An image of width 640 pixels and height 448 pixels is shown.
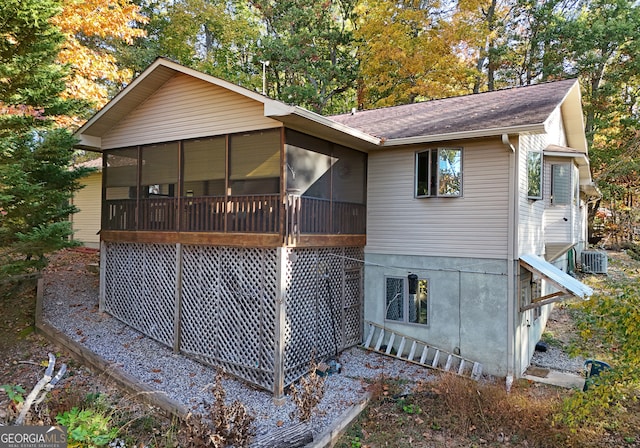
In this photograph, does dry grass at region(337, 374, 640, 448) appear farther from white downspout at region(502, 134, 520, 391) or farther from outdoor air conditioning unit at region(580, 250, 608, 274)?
outdoor air conditioning unit at region(580, 250, 608, 274)

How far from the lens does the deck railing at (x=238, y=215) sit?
334 inches

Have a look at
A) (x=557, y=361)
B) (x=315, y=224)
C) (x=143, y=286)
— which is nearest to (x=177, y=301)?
(x=143, y=286)

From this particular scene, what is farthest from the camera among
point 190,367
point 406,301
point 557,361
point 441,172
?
point 557,361

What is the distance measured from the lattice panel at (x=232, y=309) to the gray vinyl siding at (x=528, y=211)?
561cm

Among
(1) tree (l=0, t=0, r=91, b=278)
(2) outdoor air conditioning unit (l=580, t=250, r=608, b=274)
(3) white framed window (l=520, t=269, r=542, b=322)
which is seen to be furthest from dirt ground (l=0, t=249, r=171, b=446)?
(2) outdoor air conditioning unit (l=580, t=250, r=608, b=274)

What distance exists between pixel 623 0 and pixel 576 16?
8.16ft

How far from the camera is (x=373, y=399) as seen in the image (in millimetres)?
7891

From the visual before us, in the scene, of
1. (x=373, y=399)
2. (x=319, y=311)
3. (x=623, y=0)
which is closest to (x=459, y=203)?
(x=319, y=311)

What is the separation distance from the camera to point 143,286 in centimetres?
1071

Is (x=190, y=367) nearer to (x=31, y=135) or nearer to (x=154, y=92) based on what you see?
(x=31, y=135)

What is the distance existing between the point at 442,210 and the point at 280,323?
15.4 feet

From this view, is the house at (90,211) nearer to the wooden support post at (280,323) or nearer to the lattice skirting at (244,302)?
the lattice skirting at (244,302)

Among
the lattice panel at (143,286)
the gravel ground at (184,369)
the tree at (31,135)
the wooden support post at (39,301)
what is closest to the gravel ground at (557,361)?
the gravel ground at (184,369)

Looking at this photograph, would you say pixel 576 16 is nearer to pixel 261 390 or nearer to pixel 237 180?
pixel 237 180
